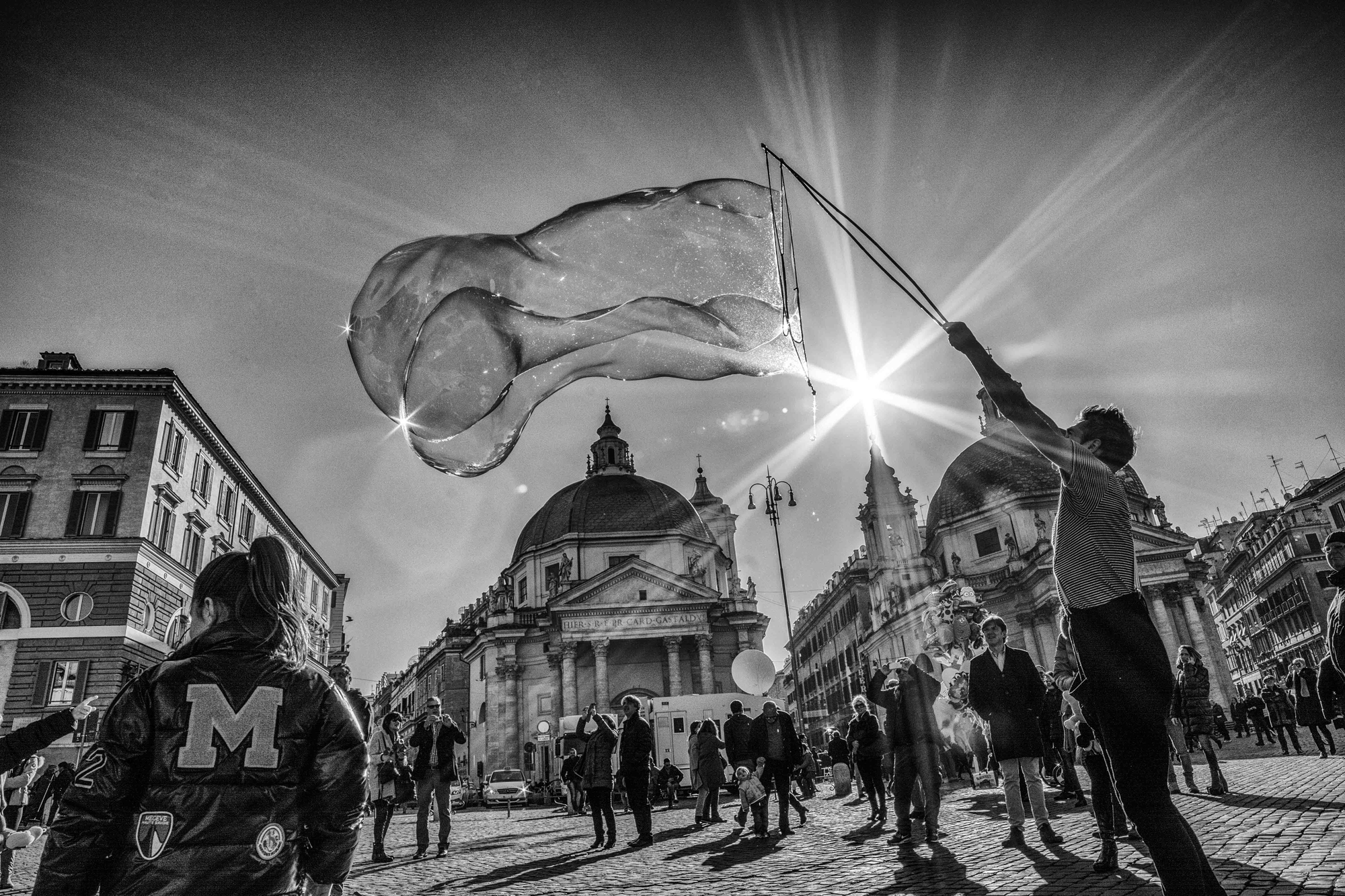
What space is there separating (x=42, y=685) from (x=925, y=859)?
31.5 m

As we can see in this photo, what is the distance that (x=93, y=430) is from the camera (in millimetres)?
31094

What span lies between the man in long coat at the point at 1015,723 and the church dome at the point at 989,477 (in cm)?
4761

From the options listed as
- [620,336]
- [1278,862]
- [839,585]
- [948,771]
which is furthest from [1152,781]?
[839,585]

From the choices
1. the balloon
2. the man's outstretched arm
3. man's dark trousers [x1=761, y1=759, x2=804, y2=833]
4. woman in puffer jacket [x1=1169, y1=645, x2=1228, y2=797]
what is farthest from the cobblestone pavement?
the balloon

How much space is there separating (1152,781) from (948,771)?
20.0 metres

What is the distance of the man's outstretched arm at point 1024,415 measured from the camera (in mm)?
2949

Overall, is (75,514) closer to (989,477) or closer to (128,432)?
(128,432)

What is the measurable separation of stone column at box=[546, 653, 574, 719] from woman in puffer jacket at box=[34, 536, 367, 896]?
48.8 metres

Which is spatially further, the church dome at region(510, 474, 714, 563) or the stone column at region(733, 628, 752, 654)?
the church dome at region(510, 474, 714, 563)

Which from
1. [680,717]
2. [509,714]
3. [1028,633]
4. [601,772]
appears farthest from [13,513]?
[1028,633]

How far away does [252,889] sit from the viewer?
7.13 feet

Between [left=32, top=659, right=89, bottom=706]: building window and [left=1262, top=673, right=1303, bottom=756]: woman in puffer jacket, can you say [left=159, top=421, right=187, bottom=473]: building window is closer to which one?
[left=32, top=659, right=89, bottom=706]: building window

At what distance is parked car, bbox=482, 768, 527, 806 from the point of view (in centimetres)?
3198

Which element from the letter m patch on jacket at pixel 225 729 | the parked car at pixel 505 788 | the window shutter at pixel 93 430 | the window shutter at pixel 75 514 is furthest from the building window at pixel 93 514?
the letter m patch on jacket at pixel 225 729
